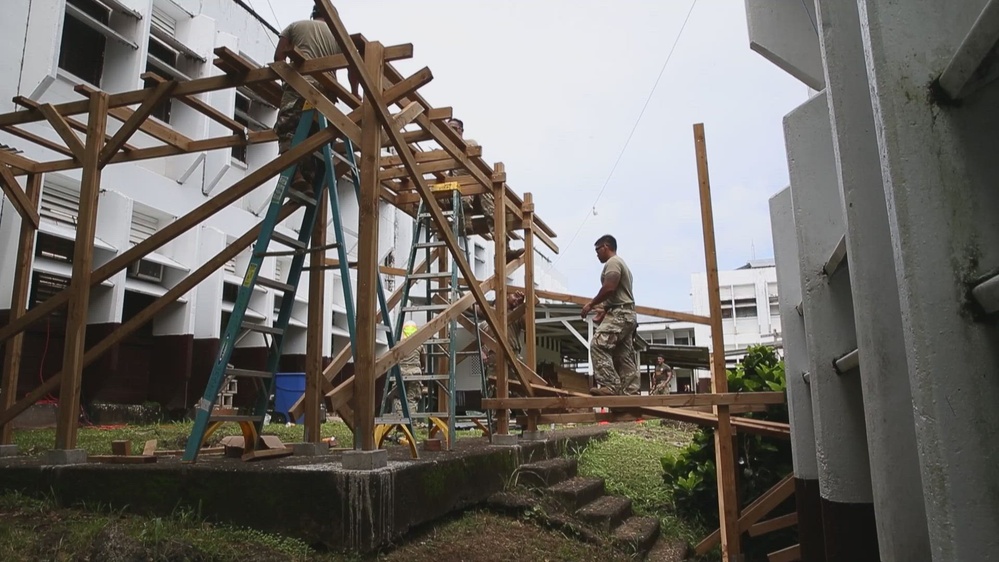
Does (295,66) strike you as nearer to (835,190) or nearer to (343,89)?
(343,89)

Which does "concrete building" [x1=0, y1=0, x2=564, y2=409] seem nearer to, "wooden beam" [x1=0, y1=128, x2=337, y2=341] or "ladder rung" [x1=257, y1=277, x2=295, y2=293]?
"wooden beam" [x1=0, y1=128, x2=337, y2=341]

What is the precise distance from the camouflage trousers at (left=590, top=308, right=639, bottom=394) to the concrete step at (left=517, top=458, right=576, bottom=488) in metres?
1.43

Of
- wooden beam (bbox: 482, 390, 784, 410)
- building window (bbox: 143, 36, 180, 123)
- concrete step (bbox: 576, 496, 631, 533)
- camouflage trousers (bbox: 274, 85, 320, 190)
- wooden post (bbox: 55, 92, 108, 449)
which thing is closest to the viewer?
wooden post (bbox: 55, 92, 108, 449)

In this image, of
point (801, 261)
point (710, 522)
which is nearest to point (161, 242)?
point (801, 261)

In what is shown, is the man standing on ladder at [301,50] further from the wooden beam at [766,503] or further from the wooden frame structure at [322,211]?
the wooden beam at [766,503]

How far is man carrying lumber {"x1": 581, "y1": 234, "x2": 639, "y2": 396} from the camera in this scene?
795 centimetres

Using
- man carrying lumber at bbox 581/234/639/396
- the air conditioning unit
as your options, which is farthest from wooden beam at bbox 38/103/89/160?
the air conditioning unit

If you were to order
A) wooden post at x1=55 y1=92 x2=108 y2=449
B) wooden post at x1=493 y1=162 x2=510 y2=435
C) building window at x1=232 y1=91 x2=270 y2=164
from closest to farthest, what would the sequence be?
1. wooden post at x1=55 y1=92 x2=108 y2=449
2. wooden post at x1=493 y1=162 x2=510 y2=435
3. building window at x1=232 y1=91 x2=270 y2=164

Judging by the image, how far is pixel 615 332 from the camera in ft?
26.3

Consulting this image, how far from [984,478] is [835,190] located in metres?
1.83

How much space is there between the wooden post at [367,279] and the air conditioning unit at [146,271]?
26.0 feet

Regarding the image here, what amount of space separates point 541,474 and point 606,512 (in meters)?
0.64

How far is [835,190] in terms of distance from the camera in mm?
2846

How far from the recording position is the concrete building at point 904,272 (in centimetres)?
125
